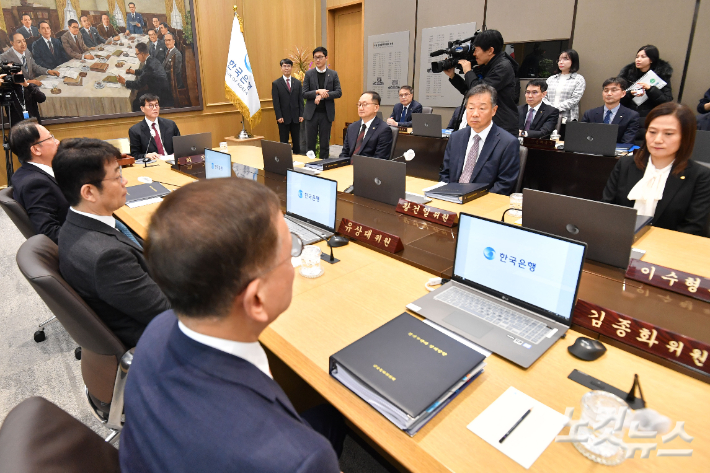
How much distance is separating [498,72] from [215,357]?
342 cm

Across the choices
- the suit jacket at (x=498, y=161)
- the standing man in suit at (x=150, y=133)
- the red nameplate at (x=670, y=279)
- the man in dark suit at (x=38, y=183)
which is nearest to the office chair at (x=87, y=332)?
the man in dark suit at (x=38, y=183)

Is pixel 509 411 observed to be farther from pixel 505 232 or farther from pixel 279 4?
pixel 279 4

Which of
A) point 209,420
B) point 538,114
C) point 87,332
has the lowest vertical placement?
point 87,332

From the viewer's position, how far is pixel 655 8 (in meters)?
4.42

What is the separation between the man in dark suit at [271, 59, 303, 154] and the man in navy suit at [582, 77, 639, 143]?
13.8 ft

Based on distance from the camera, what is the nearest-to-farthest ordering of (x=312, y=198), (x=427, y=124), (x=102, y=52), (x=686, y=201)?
(x=312, y=198)
(x=686, y=201)
(x=427, y=124)
(x=102, y=52)

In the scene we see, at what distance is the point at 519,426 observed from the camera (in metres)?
0.87

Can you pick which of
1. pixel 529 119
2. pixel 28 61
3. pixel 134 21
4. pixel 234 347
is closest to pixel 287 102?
pixel 134 21

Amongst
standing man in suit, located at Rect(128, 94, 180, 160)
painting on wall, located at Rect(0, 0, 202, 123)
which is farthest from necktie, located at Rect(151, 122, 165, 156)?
painting on wall, located at Rect(0, 0, 202, 123)

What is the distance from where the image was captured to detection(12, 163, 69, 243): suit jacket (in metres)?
2.20

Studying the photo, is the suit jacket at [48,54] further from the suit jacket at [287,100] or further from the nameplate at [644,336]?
the nameplate at [644,336]

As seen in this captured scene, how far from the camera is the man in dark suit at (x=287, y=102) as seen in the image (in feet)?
21.1

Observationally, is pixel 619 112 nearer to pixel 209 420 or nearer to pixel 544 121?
pixel 544 121

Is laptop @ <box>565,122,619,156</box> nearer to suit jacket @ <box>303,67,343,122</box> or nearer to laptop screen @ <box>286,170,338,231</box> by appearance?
laptop screen @ <box>286,170,338,231</box>
